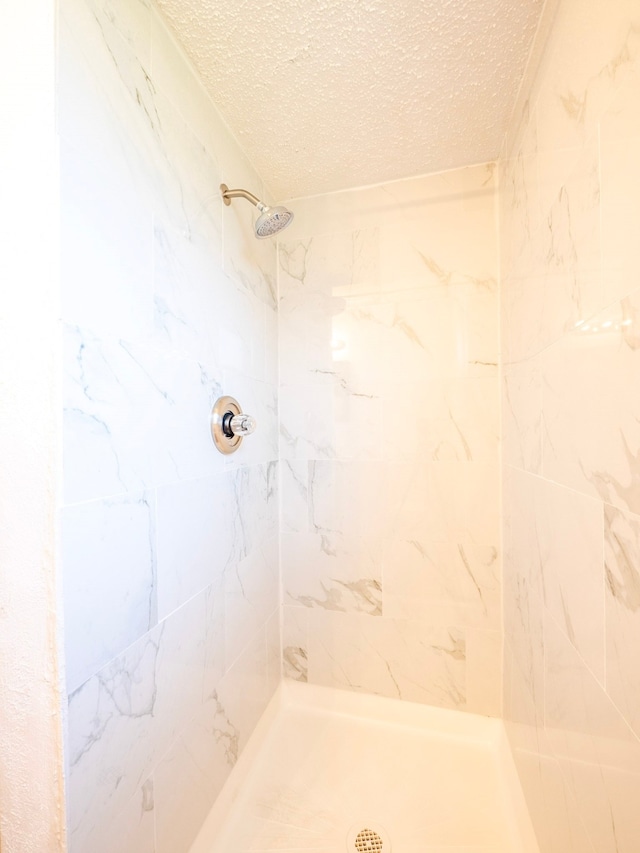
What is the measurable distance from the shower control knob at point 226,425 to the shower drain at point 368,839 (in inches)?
43.9

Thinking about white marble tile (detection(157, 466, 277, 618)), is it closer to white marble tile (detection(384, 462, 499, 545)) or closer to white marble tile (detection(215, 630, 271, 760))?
white marble tile (detection(215, 630, 271, 760))

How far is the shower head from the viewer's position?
3.04 ft

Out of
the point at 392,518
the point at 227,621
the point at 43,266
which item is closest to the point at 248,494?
the point at 227,621

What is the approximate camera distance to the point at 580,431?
0.62 meters

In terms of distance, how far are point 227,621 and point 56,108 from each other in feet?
3.86

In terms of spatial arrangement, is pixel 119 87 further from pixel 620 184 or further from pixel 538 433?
pixel 538 433

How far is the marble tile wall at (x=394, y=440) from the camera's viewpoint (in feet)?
4.03

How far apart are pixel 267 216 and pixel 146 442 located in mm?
670

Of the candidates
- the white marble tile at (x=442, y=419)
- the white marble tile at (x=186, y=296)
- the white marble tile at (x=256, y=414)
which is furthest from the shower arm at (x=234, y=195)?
the white marble tile at (x=442, y=419)

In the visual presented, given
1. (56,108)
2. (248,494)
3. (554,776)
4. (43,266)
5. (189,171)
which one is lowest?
(554,776)

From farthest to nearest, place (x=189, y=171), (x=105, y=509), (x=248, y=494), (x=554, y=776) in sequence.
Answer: (x=248, y=494) → (x=189, y=171) → (x=554, y=776) → (x=105, y=509)

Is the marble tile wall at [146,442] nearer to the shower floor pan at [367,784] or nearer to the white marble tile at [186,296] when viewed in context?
the white marble tile at [186,296]

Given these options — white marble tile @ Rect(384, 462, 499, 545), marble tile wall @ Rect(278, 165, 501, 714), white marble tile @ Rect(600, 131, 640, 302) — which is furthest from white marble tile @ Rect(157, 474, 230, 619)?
white marble tile @ Rect(600, 131, 640, 302)

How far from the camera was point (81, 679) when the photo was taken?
22.5 inches
